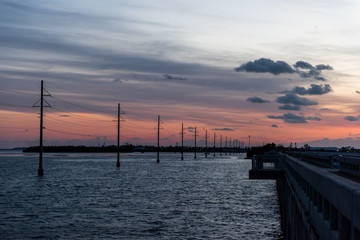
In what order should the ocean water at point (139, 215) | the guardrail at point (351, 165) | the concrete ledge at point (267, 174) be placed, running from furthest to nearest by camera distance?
the concrete ledge at point (267, 174) < the ocean water at point (139, 215) < the guardrail at point (351, 165)

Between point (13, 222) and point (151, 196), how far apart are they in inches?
902

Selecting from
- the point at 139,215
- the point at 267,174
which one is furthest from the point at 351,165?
the point at 139,215

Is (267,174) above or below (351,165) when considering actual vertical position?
below

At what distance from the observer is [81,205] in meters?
50.2

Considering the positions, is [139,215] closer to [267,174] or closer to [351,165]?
→ [267,174]

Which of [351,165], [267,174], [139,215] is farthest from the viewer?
[139,215]

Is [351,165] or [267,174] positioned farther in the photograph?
[267,174]

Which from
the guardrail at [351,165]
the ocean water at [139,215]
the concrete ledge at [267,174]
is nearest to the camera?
the guardrail at [351,165]

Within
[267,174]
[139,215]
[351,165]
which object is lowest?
[139,215]

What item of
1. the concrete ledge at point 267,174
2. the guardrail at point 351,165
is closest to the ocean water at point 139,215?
the concrete ledge at point 267,174

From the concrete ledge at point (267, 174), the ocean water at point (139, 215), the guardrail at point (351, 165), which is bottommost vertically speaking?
the ocean water at point (139, 215)

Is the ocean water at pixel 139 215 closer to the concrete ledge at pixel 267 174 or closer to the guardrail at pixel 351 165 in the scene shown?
the concrete ledge at pixel 267 174

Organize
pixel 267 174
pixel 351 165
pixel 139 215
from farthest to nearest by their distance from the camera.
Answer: pixel 139 215 < pixel 267 174 < pixel 351 165

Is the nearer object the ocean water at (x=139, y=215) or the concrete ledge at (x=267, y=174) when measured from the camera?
the ocean water at (x=139, y=215)
